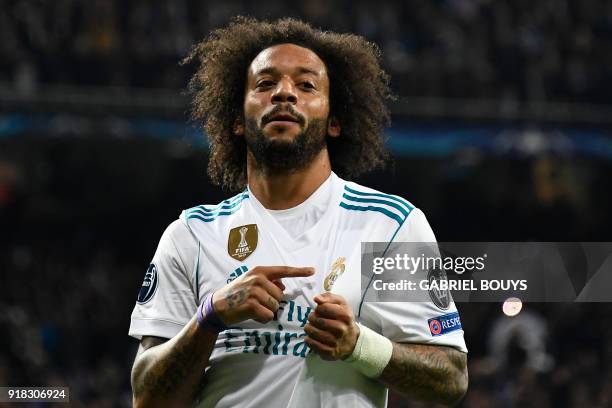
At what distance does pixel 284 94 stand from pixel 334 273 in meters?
0.70

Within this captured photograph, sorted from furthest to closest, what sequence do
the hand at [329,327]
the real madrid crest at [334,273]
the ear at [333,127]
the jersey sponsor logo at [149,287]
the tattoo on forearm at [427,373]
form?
the ear at [333,127] < the jersey sponsor logo at [149,287] < the real madrid crest at [334,273] < the tattoo on forearm at [427,373] < the hand at [329,327]

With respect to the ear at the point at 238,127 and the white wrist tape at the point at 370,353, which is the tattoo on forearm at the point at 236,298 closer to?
the white wrist tape at the point at 370,353

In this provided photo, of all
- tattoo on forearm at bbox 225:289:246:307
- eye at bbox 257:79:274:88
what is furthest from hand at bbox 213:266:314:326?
eye at bbox 257:79:274:88

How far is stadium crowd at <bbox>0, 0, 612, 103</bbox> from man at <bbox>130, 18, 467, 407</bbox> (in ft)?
29.7

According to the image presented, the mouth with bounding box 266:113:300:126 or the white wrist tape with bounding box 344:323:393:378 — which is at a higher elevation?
the mouth with bounding box 266:113:300:126

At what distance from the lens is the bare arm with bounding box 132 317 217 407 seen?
3.29m

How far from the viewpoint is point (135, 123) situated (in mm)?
12805

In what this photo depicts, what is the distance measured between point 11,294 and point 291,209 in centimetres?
918

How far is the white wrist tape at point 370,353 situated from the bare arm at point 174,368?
0.47m

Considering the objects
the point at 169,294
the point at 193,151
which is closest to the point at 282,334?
the point at 169,294

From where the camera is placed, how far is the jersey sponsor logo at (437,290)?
3.39m

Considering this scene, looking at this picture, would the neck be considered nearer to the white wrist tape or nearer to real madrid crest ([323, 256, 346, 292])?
real madrid crest ([323, 256, 346, 292])

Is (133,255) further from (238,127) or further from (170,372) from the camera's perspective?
(170,372)

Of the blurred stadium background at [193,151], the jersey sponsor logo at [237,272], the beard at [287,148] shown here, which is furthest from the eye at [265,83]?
the blurred stadium background at [193,151]
